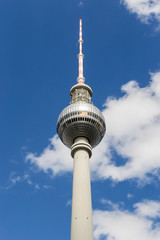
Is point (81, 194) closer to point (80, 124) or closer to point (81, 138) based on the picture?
point (81, 138)

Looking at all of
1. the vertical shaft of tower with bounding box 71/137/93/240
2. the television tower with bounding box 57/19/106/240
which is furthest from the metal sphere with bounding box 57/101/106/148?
the vertical shaft of tower with bounding box 71/137/93/240

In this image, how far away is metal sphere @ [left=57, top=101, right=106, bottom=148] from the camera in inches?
2452

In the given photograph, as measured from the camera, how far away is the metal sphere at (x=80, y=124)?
Result: 204 feet

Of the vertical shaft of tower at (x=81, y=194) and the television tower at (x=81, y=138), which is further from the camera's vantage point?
the television tower at (x=81, y=138)

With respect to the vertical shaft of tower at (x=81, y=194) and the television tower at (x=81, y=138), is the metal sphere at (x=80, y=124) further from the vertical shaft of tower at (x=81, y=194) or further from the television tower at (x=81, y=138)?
the vertical shaft of tower at (x=81, y=194)

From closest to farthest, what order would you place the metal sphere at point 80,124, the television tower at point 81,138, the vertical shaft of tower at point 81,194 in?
the vertical shaft of tower at point 81,194 < the television tower at point 81,138 < the metal sphere at point 80,124

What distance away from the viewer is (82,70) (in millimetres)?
79188

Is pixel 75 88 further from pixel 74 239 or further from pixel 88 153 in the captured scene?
pixel 74 239

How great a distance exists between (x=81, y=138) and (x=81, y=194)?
14739 millimetres

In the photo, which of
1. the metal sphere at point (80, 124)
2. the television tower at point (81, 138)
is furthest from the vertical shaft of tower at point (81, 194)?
the metal sphere at point (80, 124)

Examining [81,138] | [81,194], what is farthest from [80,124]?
[81,194]

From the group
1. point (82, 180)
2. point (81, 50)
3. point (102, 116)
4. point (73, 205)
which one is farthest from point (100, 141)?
point (81, 50)

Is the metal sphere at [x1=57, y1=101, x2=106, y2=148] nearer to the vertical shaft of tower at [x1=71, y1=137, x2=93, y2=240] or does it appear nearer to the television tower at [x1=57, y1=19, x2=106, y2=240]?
the television tower at [x1=57, y1=19, x2=106, y2=240]

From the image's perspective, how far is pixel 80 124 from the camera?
62.0 meters
